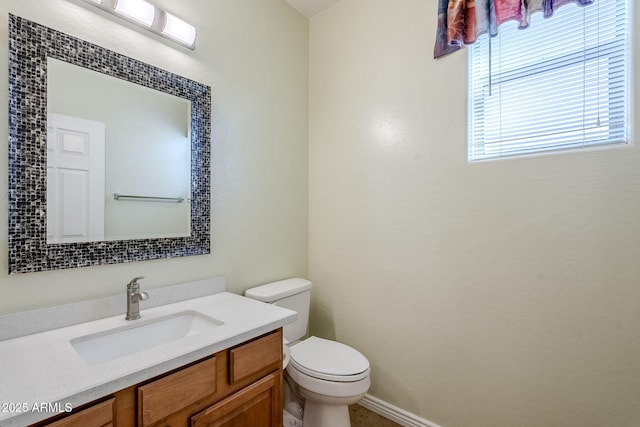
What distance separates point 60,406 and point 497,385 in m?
1.73

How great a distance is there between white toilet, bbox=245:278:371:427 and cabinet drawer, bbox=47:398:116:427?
92 centimetres

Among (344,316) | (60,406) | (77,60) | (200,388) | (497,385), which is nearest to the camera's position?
(60,406)

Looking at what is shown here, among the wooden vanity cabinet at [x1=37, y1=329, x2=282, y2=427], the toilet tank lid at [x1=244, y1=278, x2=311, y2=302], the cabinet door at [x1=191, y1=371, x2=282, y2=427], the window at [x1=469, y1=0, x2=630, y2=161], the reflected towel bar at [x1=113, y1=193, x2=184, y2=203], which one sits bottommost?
the cabinet door at [x1=191, y1=371, x2=282, y2=427]

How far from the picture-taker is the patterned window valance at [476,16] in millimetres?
1303

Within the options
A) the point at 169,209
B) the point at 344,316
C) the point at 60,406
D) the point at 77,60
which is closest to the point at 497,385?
the point at 344,316

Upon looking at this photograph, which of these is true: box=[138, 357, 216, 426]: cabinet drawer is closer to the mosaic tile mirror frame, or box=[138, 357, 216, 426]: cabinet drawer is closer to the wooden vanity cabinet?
the wooden vanity cabinet

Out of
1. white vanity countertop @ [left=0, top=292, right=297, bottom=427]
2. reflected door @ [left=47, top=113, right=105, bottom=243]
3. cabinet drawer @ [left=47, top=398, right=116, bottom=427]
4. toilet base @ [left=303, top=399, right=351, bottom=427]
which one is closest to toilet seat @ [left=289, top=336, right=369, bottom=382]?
toilet base @ [left=303, top=399, right=351, bottom=427]

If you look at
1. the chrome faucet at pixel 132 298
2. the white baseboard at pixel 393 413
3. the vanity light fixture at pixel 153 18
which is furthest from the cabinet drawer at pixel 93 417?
the white baseboard at pixel 393 413

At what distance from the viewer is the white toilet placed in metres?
1.49

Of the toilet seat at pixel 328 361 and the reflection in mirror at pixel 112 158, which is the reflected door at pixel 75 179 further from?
the toilet seat at pixel 328 361

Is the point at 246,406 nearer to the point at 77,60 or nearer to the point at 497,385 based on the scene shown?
the point at 497,385

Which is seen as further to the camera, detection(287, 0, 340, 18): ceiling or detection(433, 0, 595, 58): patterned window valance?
detection(287, 0, 340, 18): ceiling

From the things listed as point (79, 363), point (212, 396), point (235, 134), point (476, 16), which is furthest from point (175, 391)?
point (476, 16)

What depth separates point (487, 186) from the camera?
5.03 ft
